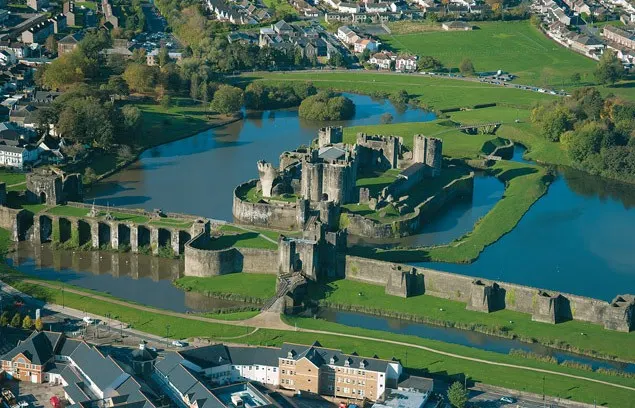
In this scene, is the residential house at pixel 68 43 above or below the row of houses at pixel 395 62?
above

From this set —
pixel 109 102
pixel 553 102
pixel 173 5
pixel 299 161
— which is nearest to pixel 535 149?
pixel 553 102

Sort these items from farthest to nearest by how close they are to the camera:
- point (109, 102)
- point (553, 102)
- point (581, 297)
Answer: point (553, 102) < point (109, 102) < point (581, 297)

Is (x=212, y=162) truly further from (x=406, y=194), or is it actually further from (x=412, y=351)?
(x=412, y=351)

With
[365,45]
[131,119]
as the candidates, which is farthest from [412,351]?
[365,45]

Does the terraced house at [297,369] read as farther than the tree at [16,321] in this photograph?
No

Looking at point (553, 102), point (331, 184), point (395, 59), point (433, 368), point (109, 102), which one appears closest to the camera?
point (433, 368)

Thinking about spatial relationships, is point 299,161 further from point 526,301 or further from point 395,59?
point 395,59

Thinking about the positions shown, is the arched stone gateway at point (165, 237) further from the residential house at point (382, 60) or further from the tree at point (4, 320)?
the residential house at point (382, 60)

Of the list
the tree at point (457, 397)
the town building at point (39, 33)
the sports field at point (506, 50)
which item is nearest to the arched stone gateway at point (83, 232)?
the tree at point (457, 397)
